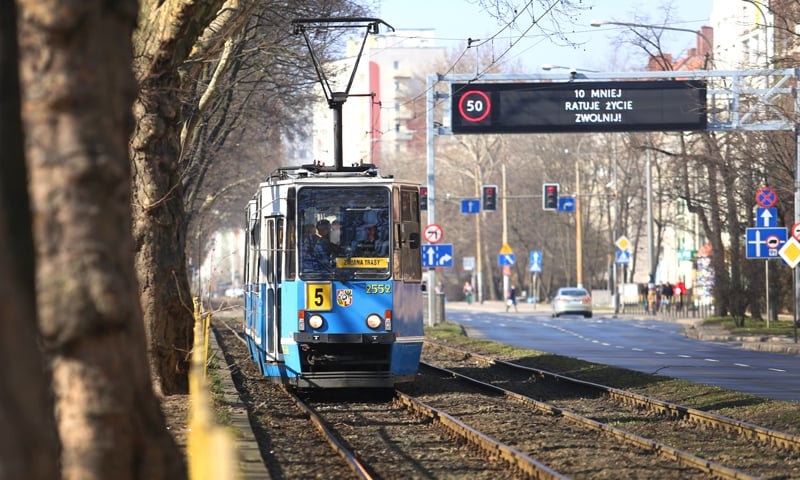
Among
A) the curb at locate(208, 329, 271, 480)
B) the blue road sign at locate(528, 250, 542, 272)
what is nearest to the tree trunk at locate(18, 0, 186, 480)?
the curb at locate(208, 329, 271, 480)

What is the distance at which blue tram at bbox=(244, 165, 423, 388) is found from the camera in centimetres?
1931

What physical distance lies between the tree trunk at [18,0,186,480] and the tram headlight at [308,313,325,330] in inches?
475

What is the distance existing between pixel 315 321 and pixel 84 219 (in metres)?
12.6

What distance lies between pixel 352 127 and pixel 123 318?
556 feet

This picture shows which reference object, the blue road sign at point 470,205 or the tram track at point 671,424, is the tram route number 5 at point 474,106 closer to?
the tram track at point 671,424

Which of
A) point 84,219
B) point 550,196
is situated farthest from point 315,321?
point 550,196

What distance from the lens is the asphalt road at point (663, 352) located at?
23.4 metres

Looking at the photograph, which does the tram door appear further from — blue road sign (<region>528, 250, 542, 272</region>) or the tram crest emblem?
blue road sign (<region>528, 250, 542, 272</region>)

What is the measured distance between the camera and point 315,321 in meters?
19.2

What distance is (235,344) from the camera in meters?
36.0

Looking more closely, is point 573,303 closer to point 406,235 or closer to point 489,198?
point 489,198

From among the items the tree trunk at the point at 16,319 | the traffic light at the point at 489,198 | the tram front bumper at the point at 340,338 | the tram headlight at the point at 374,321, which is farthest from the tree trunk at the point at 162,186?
the traffic light at the point at 489,198

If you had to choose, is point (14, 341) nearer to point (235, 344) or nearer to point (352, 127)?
point (235, 344)

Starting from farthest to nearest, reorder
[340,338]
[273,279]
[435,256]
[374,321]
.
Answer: [435,256] → [273,279] → [374,321] → [340,338]
